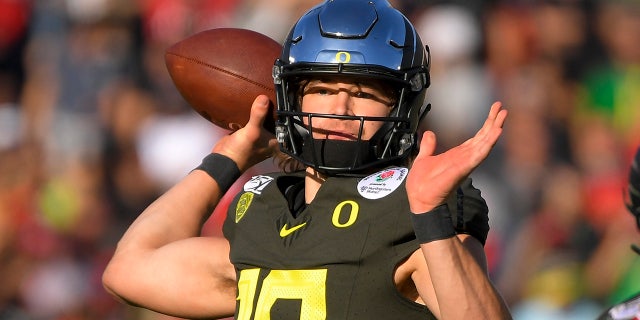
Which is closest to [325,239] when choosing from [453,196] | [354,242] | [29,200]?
[354,242]

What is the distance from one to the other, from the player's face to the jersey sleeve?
381 mm

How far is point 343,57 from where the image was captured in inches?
128

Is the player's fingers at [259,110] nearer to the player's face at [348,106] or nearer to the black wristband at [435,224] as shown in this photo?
the player's face at [348,106]

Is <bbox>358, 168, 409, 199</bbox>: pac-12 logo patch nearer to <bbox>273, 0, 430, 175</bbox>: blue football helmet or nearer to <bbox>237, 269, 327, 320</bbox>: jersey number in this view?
<bbox>273, 0, 430, 175</bbox>: blue football helmet

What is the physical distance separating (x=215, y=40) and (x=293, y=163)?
54 cm

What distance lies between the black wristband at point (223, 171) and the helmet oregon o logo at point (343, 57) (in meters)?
0.71

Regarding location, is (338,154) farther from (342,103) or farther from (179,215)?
(179,215)

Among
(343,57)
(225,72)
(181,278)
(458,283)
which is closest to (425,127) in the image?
(225,72)

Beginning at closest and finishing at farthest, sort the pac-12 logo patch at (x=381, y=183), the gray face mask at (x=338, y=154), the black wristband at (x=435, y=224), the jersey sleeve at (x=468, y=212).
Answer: the black wristband at (x=435, y=224), the jersey sleeve at (x=468, y=212), the pac-12 logo patch at (x=381, y=183), the gray face mask at (x=338, y=154)

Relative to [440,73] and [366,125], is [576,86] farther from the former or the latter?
[366,125]

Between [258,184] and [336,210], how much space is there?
0.42m

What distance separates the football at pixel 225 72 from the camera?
3797mm

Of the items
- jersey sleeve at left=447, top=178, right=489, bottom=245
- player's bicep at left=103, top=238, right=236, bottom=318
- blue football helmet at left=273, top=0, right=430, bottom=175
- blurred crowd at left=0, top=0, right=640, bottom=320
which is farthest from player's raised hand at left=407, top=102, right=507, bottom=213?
blurred crowd at left=0, top=0, right=640, bottom=320

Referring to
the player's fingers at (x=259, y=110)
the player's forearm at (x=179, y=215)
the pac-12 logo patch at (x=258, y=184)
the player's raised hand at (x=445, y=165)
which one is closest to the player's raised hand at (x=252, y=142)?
the player's fingers at (x=259, y=110)
